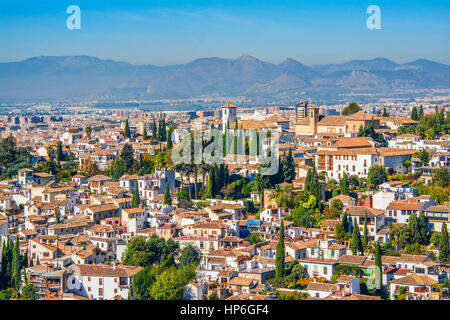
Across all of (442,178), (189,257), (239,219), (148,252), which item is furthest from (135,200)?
(442,178)

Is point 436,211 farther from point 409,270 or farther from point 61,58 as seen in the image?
point 61,58

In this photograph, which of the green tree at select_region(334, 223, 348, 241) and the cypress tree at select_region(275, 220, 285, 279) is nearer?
the cypress tree at select_region(275, 220, 285, 279)

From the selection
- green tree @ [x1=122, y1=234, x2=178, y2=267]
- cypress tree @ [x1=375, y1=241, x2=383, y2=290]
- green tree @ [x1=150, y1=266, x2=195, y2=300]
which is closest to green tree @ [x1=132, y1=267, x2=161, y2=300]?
green tree @ [x1=150, y1=266, x2=195, y2=300]

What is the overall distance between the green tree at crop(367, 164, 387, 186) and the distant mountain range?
54.6 m

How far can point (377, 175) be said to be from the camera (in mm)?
17297

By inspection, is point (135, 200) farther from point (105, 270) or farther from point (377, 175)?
point (377, 175)

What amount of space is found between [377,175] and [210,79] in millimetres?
74368

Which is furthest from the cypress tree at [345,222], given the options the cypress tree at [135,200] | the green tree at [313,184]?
the cypress tree at [135,200]

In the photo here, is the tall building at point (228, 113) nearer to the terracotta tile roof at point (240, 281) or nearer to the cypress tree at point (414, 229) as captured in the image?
the cypress tree at point (414, 229)

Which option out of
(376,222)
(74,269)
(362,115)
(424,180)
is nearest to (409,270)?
(376,222)

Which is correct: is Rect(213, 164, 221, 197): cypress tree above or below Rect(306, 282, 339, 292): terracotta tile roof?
above

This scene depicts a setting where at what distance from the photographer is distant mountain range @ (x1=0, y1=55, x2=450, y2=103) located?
245 ft

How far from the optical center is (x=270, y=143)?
2167 centimetres

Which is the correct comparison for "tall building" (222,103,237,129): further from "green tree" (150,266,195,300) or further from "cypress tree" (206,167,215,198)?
"green tree" (150,266,195,300)
